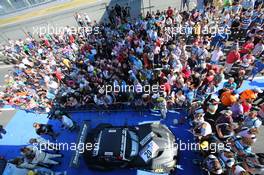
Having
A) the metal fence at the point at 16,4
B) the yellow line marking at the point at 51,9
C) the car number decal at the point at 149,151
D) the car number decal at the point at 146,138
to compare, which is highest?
the metal fence at the point at 16,4

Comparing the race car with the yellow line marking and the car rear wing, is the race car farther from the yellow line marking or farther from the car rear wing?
the yellow line marking

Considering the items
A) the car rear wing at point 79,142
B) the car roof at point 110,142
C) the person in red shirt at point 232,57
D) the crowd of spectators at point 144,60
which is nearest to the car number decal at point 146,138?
the car roof at point 110,142

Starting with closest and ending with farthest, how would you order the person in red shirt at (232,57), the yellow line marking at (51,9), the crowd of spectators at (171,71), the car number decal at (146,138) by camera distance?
1. the crowd of spectators at (171,71)
2. the car number decal at (146,138)
3. the person in red shirt at (232,57)
4. the yellow line marking at (51,9)

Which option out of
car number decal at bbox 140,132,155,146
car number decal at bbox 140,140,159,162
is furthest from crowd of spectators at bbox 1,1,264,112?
car number decal at bbox 140,140,159,162

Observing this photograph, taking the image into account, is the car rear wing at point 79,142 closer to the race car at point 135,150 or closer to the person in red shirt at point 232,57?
the race car at point 135,150

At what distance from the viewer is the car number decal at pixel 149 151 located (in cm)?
750

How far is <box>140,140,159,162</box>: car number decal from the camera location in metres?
7.50

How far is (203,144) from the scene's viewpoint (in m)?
7.16

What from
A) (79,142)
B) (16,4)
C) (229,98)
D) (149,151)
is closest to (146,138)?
(149,151)

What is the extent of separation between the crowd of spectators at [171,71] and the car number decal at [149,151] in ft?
5.29

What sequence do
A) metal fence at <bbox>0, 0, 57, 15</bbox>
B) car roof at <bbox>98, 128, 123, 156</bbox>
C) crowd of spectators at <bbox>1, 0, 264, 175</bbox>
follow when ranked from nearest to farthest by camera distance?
1. crowd of spectators at <bbox>1, 0, 264, 175</bbox>
2. car roof at <bbox>98, 128, 123, 156</bbox>
3. metal fence at <bbox>0, 0, 57, 15</bbox>

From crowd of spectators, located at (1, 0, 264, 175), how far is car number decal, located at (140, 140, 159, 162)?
1.61 metres

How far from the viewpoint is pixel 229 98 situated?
7938 mm

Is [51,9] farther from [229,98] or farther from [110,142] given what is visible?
[229,98]
